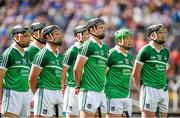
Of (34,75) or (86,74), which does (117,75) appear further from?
(34,75)

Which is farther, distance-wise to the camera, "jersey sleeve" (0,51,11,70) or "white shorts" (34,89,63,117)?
"white shorts" (34,89,63,117)

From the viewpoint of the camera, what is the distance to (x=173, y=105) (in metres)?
26.1

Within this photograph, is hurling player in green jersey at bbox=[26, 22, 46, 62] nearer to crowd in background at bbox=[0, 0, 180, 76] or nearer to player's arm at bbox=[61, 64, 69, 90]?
player's arm at bbox=[61, 64, 69, 90]

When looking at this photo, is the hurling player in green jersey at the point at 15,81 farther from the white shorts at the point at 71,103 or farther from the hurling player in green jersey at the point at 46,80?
the white shorts at the point at 71,103

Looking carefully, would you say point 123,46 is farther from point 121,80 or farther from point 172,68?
point 172,68

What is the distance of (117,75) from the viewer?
1931 cm

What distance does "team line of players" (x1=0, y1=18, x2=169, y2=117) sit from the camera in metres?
18.5

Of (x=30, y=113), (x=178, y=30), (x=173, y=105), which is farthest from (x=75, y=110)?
(x=178, y=30)

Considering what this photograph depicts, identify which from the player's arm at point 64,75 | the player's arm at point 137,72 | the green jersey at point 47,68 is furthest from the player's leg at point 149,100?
the green jersey at point 47,68

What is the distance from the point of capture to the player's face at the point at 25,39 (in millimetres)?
18734

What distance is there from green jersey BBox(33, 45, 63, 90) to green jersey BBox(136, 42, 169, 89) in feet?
6.08

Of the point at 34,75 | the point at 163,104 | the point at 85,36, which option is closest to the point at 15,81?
the point at 34,75

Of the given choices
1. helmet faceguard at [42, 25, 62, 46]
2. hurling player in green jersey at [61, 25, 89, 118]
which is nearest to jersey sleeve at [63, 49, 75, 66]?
hurling player in green jersey at [61, 25, 89, 118]

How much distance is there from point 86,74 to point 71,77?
178 centimetres
